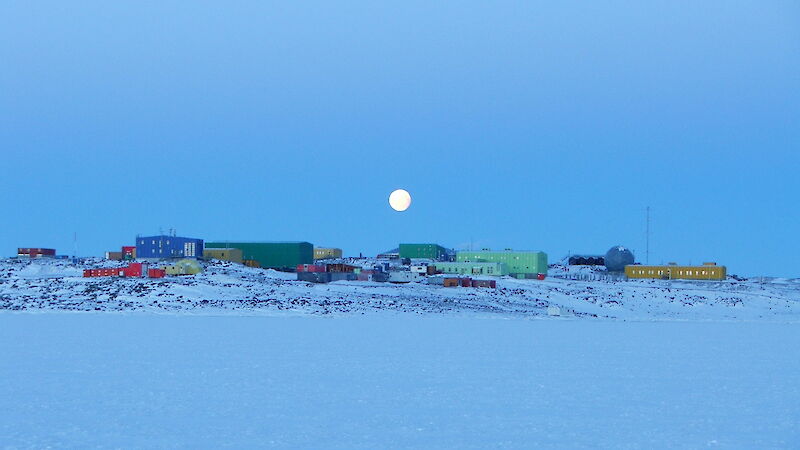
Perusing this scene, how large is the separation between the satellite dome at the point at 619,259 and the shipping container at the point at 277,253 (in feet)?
138

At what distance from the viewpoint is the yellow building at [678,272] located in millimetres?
104562

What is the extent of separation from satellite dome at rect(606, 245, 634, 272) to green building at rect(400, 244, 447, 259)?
92.5 feet

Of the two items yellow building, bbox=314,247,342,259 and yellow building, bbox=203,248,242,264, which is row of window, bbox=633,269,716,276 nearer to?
yellow building, bbox=203,248,242,264

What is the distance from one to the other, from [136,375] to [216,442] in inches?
334

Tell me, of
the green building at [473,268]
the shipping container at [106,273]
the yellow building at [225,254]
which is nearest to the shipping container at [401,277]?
the green building at [473,268]

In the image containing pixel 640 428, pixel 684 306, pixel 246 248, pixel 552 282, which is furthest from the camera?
pixel 246 248

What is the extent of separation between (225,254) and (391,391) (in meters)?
89.5

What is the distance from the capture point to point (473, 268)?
10000 centimetres

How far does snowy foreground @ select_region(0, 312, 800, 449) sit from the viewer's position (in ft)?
43.4

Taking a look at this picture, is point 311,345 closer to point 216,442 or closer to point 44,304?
point 216,442

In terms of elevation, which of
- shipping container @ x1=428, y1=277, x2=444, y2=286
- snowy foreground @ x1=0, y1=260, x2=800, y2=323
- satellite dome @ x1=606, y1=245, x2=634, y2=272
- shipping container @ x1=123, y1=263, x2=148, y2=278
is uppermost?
satellite dome @ x1=606, y1=245, x2=634, y2=272

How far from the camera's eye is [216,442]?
12656mm

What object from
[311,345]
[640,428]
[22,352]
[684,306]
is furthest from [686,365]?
[684,306]

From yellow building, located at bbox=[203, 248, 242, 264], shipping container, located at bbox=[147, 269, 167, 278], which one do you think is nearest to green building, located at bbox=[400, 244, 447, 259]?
yellow building, located at bbox=[203, 248, 242, 264]
